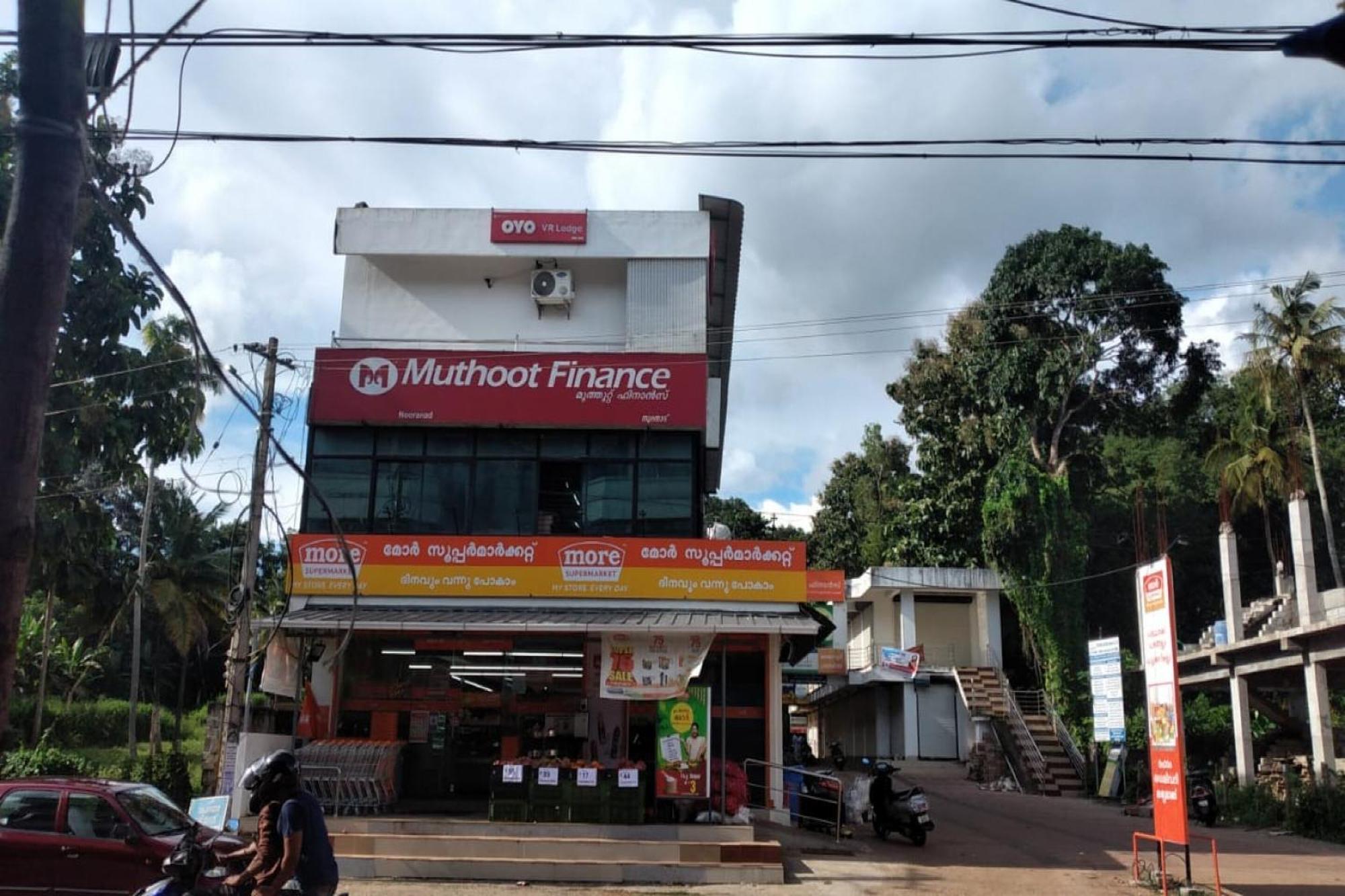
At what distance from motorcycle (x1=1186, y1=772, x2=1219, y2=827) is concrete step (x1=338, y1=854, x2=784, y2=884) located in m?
12.2

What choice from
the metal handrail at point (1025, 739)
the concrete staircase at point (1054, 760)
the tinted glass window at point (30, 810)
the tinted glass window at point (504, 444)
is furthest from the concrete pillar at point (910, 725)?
the tinted glass window at point (30, 810)

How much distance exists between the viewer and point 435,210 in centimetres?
2098

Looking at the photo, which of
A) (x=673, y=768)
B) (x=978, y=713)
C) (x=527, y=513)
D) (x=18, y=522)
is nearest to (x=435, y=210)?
(x=527, y=513)

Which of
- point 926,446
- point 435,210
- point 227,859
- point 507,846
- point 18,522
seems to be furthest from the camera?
point 926,446

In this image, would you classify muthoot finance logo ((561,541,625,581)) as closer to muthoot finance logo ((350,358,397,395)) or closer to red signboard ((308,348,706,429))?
red signboard ((308,348,706,429))

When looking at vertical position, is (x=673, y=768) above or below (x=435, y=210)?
below

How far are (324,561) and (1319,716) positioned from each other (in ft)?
62.4

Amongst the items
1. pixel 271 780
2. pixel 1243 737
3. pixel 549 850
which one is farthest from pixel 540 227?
pixel 1243 737

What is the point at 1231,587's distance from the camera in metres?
25.9

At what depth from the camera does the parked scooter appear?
1520cm

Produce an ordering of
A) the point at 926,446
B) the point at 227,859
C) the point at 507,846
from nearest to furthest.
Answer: the point at 227,859 → the point at 507,846 → the point at 926,446

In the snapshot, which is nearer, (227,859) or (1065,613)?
(227,859)

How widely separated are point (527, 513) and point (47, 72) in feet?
47.1

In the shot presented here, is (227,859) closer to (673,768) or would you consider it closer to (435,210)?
(673,768)
